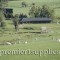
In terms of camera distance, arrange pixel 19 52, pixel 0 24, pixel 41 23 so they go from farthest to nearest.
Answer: pixel 41 23 → pixel 0 24 → pixel 19 52

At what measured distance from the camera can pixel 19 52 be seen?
19.7 meters

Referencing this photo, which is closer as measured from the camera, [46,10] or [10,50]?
[10,50]

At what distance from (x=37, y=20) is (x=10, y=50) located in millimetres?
31896

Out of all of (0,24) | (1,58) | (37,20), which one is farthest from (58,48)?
(37,20)

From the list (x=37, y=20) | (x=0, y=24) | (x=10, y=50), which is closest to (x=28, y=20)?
(x=37, y=20)

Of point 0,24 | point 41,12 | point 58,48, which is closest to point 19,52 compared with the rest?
point 58,48

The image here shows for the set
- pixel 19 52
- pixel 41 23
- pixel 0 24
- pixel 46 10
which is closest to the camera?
pixel 19 52

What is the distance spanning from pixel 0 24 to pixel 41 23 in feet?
25.4

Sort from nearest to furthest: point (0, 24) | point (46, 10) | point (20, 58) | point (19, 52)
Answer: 1. point (20, 58)
2. point (19, 52)
3. point (0, 24)
4. point (46, 10)

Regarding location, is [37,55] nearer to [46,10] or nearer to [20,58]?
[20,58]

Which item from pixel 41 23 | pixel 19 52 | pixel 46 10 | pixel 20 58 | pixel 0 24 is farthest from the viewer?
pixel 46 10

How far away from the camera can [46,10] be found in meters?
61.9

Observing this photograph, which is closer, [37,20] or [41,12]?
[37,20]

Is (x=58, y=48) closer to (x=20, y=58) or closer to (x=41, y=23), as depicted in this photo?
(x=20, y=58)
